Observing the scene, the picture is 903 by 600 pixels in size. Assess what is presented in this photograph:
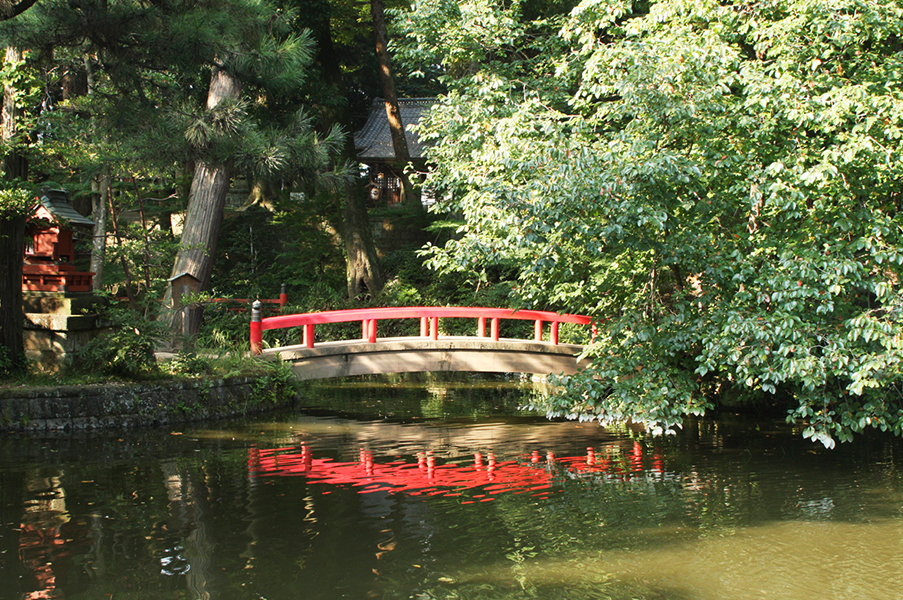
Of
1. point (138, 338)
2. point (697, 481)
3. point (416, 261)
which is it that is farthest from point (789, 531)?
point (416, 261)

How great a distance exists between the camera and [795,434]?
30.9 feet

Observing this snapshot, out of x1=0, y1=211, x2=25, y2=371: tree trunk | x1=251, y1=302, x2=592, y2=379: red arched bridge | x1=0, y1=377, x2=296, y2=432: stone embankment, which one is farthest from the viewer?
x1=251, y1=302, x2=592, y2=379: red arched bridge

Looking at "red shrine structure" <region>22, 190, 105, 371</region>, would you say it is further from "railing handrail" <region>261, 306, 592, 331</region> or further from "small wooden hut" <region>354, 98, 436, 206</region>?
"small wooden hut" <region>354, 98, 436, 206</region>

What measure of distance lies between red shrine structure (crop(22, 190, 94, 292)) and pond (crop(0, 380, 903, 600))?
216cm

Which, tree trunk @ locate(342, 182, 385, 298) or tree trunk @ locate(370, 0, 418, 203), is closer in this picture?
tree trunk @ locate(370, 0, 418, 203)

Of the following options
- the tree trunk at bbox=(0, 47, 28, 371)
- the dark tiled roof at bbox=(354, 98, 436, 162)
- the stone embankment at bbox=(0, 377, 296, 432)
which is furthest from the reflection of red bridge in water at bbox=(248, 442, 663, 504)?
the dark tiled roof at bbox=(354, 98, 436, 162)

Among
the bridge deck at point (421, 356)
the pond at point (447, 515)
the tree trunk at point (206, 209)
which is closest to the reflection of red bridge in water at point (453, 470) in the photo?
the pond at point (447, 515)

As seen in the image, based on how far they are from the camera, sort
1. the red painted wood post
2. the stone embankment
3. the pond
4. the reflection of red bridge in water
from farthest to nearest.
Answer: the red painted wood post, the stone embankment, the reflection of red bridge in water, the pond

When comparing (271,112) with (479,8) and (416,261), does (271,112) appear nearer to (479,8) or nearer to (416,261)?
(416,261)

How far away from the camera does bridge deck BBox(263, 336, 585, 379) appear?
11.3 meters

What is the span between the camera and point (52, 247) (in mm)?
9641

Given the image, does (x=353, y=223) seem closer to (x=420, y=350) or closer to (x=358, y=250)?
(x=358, y=250)

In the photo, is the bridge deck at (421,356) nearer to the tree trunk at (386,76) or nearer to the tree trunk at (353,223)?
the tree trunk at (386,76)

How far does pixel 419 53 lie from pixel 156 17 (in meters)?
4.41
